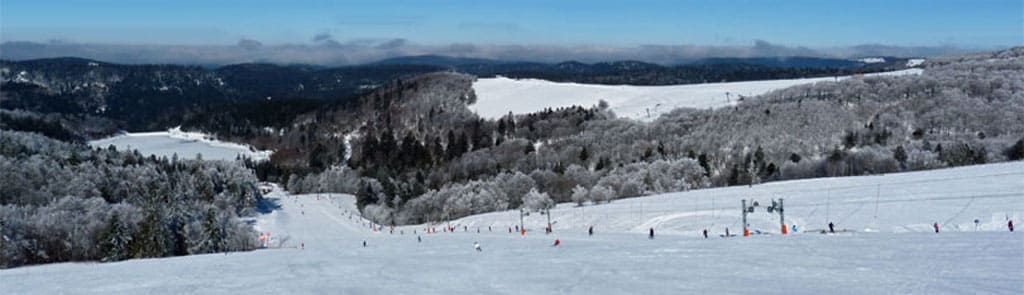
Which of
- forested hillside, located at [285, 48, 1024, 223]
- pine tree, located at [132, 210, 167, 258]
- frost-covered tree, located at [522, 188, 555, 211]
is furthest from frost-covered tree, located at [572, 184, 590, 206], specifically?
pine tree, located at [132, 210, 167, 258]

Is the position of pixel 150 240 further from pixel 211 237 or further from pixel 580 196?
pixel 580 196

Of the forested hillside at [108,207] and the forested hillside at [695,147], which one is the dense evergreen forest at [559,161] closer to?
the forested hillside at [108,207]

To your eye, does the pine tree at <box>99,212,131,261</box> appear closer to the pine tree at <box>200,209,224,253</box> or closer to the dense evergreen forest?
the dense evergreen forest

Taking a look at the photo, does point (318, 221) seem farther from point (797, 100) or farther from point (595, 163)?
point (797, 100)

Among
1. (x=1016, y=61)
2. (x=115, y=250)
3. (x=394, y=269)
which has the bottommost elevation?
(x=115, y=250)

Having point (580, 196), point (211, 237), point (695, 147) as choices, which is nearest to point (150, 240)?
point (211, 237)

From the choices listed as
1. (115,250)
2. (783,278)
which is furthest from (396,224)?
(783,278)
